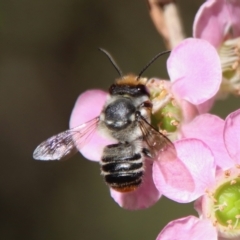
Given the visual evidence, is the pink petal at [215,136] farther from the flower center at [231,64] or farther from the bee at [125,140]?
the flower center at [231,64]

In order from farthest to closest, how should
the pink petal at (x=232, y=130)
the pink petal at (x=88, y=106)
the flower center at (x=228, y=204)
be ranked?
1. the pink petal at (x=88, y=106)
2. the flower center at (x=228, y=204)
3. the pink petal at (x=232, y=130)

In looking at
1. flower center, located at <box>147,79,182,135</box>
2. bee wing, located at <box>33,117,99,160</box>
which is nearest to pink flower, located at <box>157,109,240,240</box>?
flower center, located at <box>147,79,182,135</box>

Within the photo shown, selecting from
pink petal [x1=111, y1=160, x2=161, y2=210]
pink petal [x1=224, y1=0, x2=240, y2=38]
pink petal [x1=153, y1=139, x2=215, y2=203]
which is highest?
pink petal [x1=224, y1=0, x2=240, y2=38]

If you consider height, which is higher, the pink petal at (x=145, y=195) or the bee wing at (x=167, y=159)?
the bee wing at (x=167, y=159)

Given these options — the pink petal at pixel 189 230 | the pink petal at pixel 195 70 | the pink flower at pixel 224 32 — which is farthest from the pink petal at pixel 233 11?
the pink petal at pixel 189 230

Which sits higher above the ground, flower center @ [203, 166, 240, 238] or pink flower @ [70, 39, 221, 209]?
pink flower @ [70, 39, 221, 209]

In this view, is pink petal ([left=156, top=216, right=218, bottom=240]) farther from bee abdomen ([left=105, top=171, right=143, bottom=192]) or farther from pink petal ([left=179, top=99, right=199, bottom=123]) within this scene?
pink petal ([left=179, top=99, right=199, bottom=123])

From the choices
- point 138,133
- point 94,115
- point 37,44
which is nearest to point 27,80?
point 37,44

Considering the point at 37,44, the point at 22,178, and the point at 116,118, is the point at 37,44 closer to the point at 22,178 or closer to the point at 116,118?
the point at 22,178
